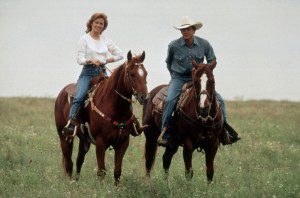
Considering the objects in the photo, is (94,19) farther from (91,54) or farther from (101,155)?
(101,155)

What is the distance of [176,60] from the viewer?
11.4 m

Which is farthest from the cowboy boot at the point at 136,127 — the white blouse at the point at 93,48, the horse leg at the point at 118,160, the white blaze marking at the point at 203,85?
the white blouse at the point at 93,48

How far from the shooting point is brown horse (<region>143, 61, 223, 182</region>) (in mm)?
9812

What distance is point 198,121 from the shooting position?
10.5 meters

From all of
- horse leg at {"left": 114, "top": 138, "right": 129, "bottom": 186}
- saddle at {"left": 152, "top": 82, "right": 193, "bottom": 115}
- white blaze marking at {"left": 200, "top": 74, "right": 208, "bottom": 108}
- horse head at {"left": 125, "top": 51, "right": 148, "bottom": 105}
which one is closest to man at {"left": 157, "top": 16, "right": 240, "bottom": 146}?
saddle at {"left": 152, "top": 82, "right": 193, "bottom": 115}

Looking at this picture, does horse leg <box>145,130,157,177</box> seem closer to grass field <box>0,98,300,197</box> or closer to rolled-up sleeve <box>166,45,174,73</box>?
grass field <box>0,98,300,197</box>

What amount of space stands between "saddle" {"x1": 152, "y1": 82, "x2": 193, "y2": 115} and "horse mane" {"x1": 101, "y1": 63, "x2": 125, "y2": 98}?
1395 millimetres

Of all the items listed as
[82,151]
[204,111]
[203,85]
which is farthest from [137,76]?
[82,151]

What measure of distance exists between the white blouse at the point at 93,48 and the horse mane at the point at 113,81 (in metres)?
0.69

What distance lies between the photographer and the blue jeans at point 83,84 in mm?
10719

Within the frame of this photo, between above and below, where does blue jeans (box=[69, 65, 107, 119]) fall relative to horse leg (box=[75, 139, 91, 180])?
above

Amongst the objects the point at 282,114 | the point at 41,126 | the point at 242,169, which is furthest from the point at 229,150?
the point at 282,114

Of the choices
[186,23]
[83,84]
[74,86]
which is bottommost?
[74,86]

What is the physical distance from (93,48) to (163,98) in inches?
73.9
